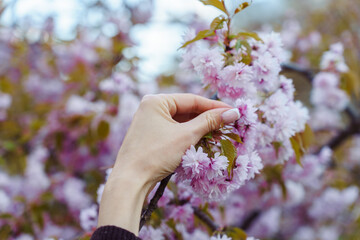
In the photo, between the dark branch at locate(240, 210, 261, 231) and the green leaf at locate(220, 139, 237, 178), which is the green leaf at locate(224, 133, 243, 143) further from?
the dark branch at locate(240, 210, 261, 231)

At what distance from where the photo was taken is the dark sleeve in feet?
2.24

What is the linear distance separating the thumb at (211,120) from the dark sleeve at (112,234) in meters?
0.28

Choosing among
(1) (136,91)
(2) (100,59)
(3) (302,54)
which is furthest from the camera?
(3) (302,54)

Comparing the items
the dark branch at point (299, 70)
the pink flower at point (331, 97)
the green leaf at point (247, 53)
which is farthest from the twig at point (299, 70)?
the green leaf at point (247, 53)

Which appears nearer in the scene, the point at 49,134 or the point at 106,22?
the point at 49,134

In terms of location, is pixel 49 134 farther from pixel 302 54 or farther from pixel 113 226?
pixel 302 54

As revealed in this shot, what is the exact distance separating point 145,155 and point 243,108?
29 cm

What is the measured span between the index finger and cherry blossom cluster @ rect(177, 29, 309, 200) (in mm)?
63

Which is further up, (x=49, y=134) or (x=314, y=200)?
(x=49, y=134)

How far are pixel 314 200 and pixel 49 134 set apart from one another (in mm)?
2253

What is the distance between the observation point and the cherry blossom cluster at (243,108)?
82 centimetres

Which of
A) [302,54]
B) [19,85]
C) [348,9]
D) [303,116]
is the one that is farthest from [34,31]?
[348,9]

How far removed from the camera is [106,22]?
10.3 ft

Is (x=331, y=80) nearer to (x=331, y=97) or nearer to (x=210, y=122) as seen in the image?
(x=331, y=97)
